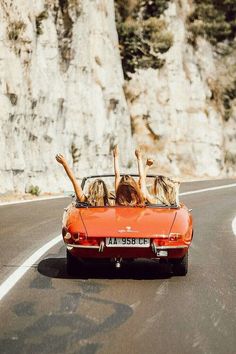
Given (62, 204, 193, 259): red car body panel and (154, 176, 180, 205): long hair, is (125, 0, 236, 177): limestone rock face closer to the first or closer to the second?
(154, 176, 180, 205): long hair

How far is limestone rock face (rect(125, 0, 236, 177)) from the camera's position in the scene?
156 feet

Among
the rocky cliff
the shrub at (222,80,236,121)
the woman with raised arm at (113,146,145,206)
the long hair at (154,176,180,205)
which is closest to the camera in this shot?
the woman with raised arm at (113,146,145,206)

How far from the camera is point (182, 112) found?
5119 cm

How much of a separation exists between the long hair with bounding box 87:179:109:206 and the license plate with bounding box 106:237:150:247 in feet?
3.48

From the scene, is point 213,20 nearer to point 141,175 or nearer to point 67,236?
point 141,175

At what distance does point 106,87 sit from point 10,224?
88.6 feet

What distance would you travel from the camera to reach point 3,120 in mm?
26156

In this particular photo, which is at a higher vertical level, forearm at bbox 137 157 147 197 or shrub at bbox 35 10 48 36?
shrub at bbox 35 10 48 36

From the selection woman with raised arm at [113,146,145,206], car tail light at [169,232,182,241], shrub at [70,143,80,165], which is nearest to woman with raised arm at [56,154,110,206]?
woman with raised arm at [113,146,145,206]

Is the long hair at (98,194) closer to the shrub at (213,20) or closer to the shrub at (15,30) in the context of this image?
the shrub at (15,30)

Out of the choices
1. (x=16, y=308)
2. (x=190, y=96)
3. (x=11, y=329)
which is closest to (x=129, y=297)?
(x=16, y=308)

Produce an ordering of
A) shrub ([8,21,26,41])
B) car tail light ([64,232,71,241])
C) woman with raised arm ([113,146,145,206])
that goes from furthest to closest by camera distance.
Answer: shrub ([8,21,26,41]), woman with raised arm ([113,146,145,206]), car tail light ([64,232,71,241])

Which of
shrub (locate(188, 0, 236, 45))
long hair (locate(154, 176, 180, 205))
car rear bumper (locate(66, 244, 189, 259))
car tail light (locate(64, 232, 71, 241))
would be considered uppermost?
shrub (locate(188, 0, 236, 45))

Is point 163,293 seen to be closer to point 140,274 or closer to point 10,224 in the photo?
point 140,274
